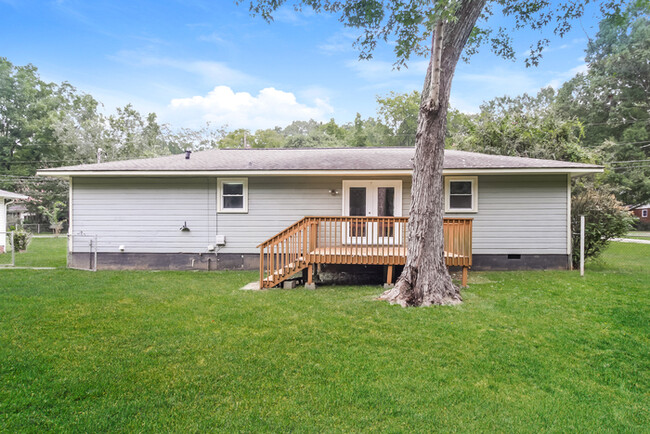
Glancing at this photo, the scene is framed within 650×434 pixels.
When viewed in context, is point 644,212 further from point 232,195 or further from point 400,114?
point 232,195

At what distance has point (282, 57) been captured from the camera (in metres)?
19.5

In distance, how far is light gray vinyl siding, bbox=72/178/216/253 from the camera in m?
9.35

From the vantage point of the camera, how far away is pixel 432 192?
5793 mm

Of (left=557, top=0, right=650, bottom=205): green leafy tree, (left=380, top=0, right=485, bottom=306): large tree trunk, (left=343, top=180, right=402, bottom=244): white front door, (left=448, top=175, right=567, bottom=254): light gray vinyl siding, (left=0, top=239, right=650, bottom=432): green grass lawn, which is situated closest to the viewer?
(left=0, top=239, right=650, bottom=432): green grass lawn

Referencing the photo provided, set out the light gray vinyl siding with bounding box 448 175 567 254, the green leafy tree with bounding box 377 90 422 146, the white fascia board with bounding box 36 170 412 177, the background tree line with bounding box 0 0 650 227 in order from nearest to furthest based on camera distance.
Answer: the white fascia board with bounding box 36 170 412 177 < the light gray vinyl siding with bounding box 448 175 567 254 < the background tree line with bounding box 0 0 650 227 < the green leafy tree with bounding box 377 90 422 146

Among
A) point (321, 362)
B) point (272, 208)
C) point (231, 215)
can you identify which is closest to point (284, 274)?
point (272, 208)

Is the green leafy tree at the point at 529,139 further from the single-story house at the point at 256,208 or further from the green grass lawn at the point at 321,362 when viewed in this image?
the green grass lawn at the point at 321,362

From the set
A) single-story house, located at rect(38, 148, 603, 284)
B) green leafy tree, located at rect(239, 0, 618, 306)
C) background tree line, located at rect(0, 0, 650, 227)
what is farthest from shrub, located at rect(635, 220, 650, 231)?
green leafy tree, located at rect(239, 0, 618, 306)

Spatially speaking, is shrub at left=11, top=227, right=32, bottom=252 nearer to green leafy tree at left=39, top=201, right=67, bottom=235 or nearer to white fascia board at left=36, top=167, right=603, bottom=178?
white fascia board at left=36, top=167, right=603, bottom=178

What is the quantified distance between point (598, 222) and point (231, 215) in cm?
1011

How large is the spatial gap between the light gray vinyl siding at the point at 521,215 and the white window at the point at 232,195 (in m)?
5.88

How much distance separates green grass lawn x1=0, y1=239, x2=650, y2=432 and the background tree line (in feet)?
45.4

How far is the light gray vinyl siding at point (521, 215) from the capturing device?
29.5 ft

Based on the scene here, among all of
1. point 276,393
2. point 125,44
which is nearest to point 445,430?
point 276,393
